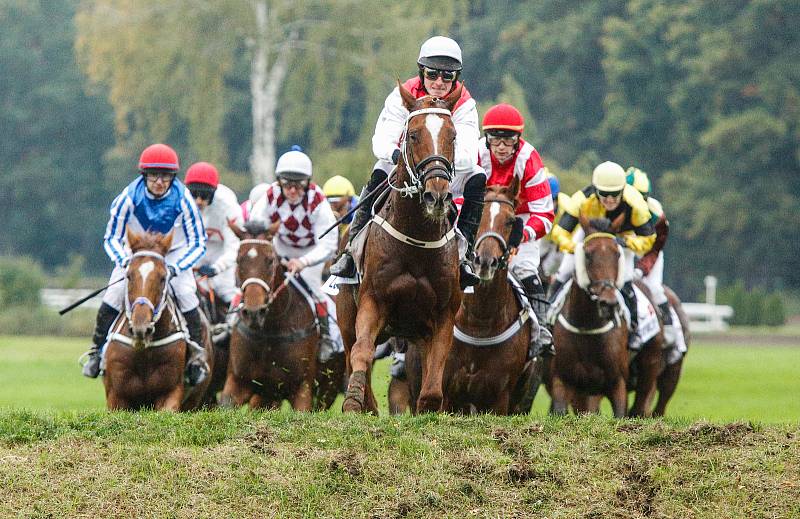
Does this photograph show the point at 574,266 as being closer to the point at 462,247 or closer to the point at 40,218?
the point at 462,247

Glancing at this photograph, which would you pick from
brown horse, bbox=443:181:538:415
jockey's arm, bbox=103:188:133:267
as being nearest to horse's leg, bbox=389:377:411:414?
brown horse, bbox=443:181:538:415

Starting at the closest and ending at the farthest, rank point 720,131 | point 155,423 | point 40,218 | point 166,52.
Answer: point 155,423
point 166,52
point 720,131
point 40,218

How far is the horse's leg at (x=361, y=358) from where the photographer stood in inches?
356

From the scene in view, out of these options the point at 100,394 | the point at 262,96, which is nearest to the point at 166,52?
the point at 262,96

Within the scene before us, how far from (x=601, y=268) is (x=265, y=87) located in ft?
101

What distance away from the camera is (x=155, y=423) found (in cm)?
899

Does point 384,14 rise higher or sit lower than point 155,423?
higher

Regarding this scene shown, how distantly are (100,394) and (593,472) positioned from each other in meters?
12.7

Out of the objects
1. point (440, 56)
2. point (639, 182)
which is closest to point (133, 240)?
point (440, 56)

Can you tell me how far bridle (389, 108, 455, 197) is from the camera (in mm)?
8383

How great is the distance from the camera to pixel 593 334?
12.4 meters

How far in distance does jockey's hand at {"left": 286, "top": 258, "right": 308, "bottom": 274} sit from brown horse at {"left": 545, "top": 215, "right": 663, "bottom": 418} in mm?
2331

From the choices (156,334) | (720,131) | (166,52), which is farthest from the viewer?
(720,131)

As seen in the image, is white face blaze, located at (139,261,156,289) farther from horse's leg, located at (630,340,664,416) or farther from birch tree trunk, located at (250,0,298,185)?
birch tree trunk, located at (250,0,298,185)
